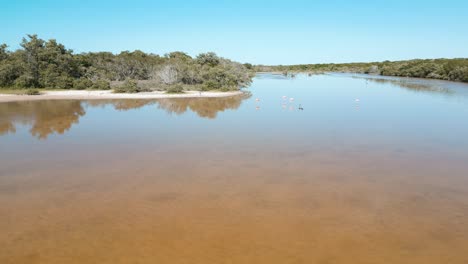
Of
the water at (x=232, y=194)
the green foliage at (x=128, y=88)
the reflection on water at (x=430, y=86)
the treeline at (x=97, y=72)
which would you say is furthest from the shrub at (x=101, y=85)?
the reflection on water at (x=430, y=86)

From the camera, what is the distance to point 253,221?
9.09 m

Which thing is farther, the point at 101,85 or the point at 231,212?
the point at 101,85

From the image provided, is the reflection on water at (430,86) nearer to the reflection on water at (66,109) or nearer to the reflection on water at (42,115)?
the reflection on water at (66,109)

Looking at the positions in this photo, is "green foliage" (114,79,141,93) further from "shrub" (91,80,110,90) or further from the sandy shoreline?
"shrub" (91,80,110,90)

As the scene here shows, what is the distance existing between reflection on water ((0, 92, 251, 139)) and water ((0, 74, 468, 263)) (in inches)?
18.6

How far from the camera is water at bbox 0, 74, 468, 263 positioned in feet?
25.7

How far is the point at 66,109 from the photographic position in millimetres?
30156

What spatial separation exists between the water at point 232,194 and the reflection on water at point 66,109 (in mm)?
473

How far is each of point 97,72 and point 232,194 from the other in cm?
4572

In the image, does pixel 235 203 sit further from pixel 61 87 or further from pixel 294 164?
pixel 61 87

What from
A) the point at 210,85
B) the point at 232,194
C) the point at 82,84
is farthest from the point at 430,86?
the point at 232,194

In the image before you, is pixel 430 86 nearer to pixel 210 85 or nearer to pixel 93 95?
pixel 210 85

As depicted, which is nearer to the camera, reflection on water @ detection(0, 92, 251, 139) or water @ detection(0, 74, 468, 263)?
water @ detection(0, 74, 468, 263)

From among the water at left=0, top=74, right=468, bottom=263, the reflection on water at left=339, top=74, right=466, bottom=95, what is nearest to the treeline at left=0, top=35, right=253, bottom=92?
the water at left=0, top=74, right=468, bottom=263
